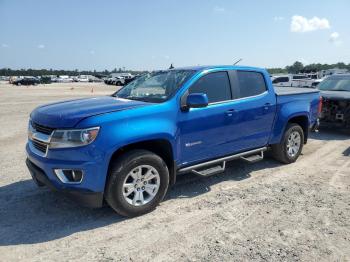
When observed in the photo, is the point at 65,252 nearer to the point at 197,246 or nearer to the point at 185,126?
the point at 197,246

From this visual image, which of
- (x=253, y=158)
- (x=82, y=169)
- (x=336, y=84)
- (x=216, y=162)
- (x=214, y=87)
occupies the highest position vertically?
(x=214, y=87)

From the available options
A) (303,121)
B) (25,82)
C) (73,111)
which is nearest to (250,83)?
(303,121)

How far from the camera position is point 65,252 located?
11.9ft

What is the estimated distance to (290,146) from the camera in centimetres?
685

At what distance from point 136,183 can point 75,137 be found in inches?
38.2

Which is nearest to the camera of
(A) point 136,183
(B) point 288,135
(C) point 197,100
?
(A) point 136,183

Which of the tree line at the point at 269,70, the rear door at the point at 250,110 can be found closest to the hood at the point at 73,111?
the rear door at the point at 250,110

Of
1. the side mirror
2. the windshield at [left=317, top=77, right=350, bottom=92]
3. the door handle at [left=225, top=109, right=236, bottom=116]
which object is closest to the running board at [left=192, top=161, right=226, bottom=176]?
the door handle at [left=225, top=109, right=236, bottom=116]

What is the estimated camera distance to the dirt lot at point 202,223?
3641 millimetres

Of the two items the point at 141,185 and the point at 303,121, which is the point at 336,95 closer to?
the point at 303,121

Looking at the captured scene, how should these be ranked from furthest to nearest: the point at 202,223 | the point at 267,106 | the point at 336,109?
the point at 336,109 < the point at 267,106 < the point at 202,223

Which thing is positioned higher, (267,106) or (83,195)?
(267,106)

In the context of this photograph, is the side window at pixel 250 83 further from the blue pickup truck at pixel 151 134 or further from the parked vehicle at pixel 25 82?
the parked vehicle at pixel 25 82

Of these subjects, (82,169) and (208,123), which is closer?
(82,169)
